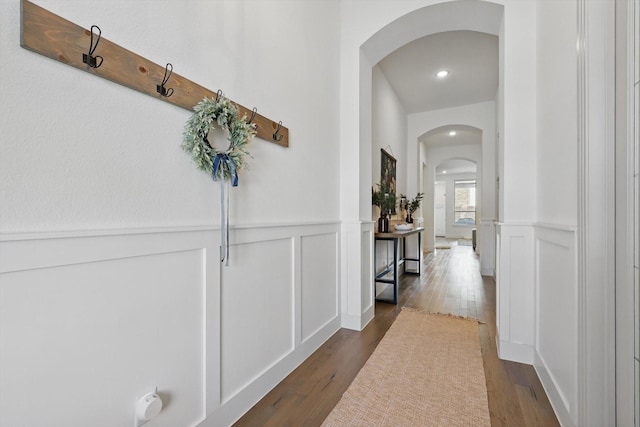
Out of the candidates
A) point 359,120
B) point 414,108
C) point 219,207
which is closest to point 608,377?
point 219,207

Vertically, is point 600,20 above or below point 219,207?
above

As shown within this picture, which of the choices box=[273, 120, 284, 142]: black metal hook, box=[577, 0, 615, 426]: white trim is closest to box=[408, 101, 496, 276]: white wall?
box=[577, 0, 615, 426]: white trim

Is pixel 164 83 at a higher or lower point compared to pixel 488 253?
higher

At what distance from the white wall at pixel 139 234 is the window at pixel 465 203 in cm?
1229

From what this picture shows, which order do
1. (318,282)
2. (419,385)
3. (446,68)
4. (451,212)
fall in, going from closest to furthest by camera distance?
(419,385)
(318,282)
(446,68)
(451,212)

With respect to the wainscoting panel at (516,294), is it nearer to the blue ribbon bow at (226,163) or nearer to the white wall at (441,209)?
the blue ribbon bow at (226,163)

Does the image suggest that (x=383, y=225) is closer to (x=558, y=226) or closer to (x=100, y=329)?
(x=558, y=226)

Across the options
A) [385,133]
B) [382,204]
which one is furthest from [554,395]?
[385,133]

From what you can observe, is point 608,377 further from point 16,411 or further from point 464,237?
point 464,237

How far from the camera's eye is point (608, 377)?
3.59 ft

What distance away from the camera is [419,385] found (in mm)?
1670

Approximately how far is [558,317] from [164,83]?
2.05 metres

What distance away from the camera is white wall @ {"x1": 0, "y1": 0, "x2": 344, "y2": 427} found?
73cm

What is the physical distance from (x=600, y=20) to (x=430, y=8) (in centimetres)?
145
